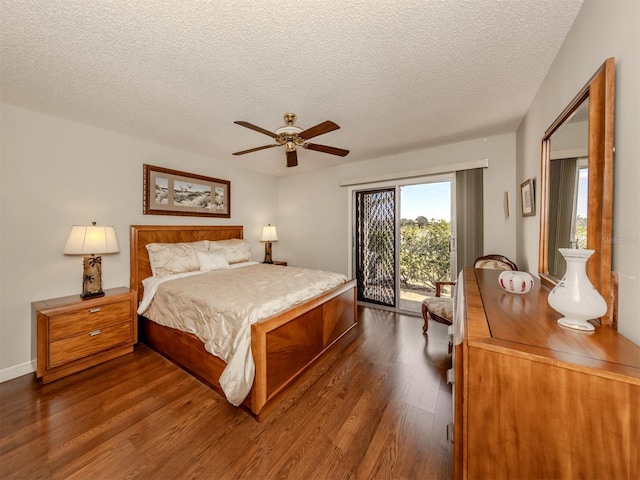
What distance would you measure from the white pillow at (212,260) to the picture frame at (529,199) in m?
3.54

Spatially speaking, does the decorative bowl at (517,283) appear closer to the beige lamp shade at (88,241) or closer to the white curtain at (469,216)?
the white curtain at (469,216)

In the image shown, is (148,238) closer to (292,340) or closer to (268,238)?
(268,238)

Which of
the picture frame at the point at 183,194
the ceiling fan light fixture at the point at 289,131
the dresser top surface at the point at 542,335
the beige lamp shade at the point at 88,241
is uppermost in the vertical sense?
the ceiling fan light fixture at the point at 289,131

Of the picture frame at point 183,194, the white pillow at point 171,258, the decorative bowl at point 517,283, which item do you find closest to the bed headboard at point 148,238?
the white pillow at point 171,258

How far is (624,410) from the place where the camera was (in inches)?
25.6

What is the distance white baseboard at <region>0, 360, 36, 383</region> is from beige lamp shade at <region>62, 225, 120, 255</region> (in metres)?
1.10

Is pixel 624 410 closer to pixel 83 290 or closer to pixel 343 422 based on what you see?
pixel 343 422

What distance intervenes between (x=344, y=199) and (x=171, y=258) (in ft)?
9.27

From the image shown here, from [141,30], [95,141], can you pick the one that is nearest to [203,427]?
[141,30]

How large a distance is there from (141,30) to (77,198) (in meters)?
2.15

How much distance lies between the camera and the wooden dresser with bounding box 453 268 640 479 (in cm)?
Answer: 66

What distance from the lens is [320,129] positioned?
1.99 m

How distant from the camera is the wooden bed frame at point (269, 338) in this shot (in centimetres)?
Result: 177

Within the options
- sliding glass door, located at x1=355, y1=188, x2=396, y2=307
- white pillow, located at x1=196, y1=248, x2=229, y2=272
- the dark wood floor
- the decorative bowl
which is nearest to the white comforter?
white pillow, located at x1=196, y1=248, x2=229, y2=272
